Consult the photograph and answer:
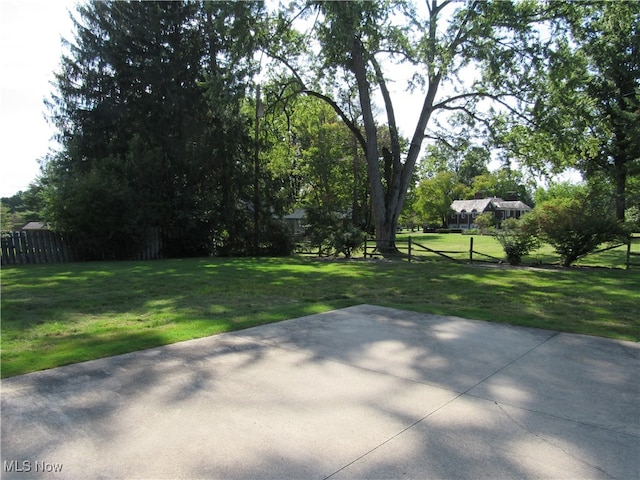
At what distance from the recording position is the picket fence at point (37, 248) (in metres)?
16.4

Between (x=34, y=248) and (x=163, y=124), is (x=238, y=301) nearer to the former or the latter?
(x=34, y=248)

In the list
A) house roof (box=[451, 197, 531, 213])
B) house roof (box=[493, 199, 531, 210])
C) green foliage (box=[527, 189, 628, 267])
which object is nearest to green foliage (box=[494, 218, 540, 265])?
green foliage (box=[527, 189, 628, 267])

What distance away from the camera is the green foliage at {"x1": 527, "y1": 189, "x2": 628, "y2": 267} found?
1384cm

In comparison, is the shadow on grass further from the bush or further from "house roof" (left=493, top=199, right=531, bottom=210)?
"house roof" (left=493, top=199, right=531, bottom=210)

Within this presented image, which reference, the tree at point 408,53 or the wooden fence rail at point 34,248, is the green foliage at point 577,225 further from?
the wooden fence rail at point 34,248

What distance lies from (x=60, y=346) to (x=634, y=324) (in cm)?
774

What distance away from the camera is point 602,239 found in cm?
1407

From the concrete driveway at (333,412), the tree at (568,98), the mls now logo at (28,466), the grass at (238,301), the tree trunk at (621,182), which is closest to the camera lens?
the mls now logo at (28,466)

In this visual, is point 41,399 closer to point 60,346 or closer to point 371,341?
point 60,346

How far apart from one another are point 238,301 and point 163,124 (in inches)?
646

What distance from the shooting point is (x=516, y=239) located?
1552 cm

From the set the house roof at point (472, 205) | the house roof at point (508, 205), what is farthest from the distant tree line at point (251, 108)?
the house roof at point (508, 205)

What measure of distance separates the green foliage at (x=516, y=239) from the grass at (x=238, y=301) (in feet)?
6.41

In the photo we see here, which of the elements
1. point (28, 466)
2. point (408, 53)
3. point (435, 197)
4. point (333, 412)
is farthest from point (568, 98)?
point (435, 197)
